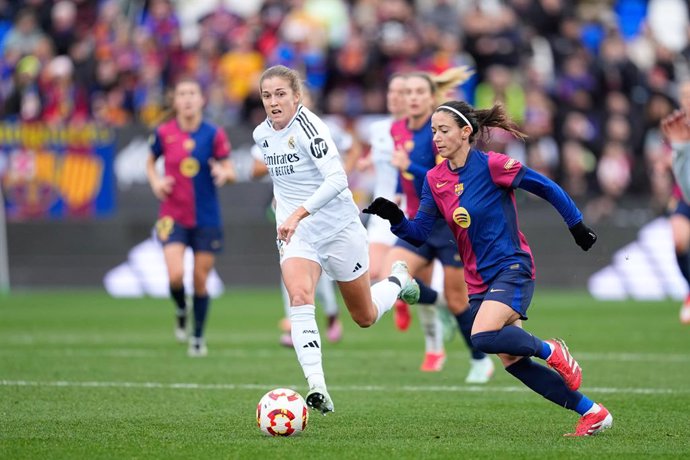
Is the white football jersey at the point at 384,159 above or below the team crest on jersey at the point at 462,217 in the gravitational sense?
above

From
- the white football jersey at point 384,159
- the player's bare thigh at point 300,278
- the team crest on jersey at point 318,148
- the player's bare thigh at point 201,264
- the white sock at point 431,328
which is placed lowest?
the white sock at point 431,328

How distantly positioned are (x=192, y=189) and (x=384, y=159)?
233 centimetres

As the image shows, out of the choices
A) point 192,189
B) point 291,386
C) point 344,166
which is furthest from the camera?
point 344,166

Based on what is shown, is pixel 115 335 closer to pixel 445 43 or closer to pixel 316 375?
pixel 316 375

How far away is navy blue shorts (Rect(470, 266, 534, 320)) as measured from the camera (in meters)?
8.09

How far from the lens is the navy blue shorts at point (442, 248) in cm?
1159

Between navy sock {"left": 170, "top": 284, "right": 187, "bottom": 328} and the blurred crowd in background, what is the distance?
24.9ft

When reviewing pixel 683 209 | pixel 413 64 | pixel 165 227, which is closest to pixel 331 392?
pixel 165 227

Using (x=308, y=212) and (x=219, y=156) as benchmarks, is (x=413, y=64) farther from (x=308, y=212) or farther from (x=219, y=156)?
(x=308, y=212)

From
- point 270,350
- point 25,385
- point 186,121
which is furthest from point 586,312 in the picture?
point 25,385

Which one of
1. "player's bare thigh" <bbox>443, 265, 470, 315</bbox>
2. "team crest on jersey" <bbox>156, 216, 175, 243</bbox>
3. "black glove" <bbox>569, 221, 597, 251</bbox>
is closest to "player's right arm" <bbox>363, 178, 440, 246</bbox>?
"black glove" <bbox>569, 221, 597, 251</bbox>

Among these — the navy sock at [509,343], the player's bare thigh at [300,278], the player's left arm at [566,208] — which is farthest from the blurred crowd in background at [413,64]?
the navy sock at [509,343]

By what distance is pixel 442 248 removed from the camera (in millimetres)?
11641

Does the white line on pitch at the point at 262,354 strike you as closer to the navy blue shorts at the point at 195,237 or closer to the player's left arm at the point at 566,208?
the navy blue shorts at the point at 195,237
